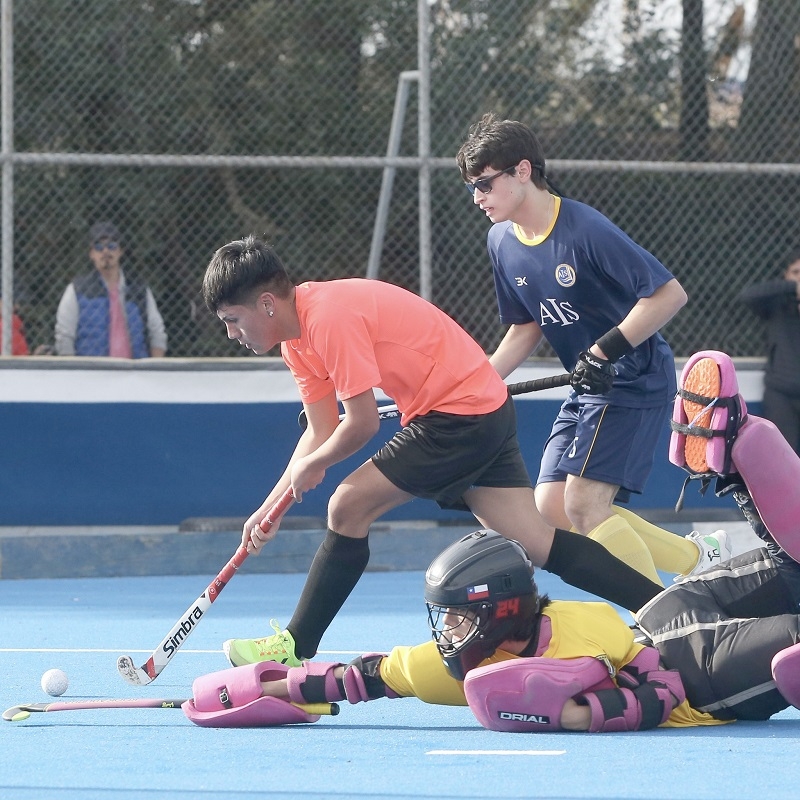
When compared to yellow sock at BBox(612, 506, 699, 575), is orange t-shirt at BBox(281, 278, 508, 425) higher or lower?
higher

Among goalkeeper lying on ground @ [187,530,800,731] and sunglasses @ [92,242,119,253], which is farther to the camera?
sunglasses @ [92,242,119,253]

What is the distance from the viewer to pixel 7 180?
8383mm

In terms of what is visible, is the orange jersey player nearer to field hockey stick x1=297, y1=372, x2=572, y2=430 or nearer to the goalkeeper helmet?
field hockey stick x1=297, y1=372, x2=572, y2=430

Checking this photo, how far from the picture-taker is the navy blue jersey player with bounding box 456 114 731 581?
514 cm

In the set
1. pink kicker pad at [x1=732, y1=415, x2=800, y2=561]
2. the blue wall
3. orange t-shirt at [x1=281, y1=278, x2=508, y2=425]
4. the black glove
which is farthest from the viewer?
the blue wall

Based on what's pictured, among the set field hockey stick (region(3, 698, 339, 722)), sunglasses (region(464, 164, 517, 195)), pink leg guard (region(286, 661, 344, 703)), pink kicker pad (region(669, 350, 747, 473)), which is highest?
sunglasses (region(464, 164, 517, 195))

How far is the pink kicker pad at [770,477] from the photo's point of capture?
13.8 ft

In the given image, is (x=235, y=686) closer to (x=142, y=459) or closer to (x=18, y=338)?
(x=142, y=459)

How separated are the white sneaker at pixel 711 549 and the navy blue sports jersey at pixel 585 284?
2.60ft

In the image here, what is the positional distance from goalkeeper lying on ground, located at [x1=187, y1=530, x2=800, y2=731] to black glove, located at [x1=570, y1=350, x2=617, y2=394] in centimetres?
93

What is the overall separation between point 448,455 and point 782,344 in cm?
485

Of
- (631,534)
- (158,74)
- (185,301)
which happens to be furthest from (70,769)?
(158,74)

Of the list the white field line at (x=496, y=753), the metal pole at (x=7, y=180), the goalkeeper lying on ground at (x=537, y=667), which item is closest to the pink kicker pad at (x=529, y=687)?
the goalkeeper lying on ground at (x=537, y=667)

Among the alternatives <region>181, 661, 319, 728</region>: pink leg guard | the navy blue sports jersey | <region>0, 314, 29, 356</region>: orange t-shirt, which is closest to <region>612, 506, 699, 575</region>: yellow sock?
the navy blue sports jersey
